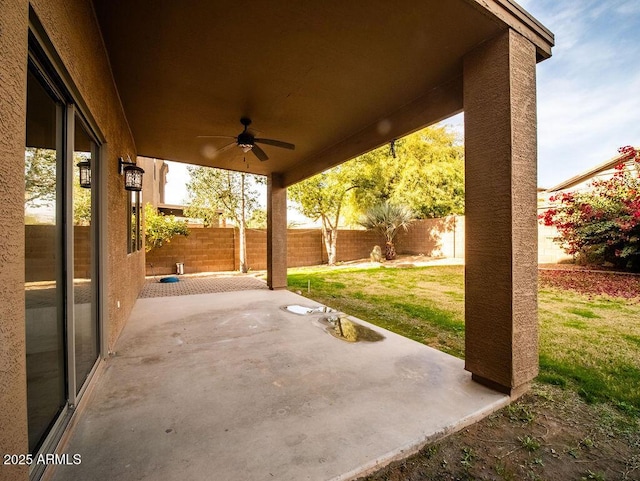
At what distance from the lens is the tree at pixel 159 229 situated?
8.82 metres

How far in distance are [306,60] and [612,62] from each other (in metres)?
12.0

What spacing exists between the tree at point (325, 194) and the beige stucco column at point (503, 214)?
9787 mm

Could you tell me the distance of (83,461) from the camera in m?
1.58

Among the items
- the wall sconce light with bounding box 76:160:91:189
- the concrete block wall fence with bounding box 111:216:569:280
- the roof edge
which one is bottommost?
the concrete block wall fence with bounding box 111:216:569:280

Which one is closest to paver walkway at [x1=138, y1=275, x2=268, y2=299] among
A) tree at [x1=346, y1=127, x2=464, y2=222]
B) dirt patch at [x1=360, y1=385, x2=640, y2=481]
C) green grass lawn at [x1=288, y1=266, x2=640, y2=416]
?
green grass lawn at [x1=288, y1=266, x2=640, y2=416]

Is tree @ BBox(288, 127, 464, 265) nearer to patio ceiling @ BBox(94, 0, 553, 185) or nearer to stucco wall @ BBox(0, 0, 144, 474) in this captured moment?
patio ceiling @ BBox(94, 0, 553, 185)

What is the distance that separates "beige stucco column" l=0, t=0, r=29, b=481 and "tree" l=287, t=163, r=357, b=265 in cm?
1101

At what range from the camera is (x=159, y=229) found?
9.08 m

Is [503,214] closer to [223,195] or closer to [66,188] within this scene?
[66,188]

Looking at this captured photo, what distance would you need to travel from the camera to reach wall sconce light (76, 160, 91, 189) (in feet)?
7.50

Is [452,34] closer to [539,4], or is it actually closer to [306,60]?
[306,60]

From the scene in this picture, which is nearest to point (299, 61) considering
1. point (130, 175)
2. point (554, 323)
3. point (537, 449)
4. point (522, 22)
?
point (522, 22)

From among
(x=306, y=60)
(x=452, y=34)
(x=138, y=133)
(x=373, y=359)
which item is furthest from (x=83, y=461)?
(x=138, y=133)

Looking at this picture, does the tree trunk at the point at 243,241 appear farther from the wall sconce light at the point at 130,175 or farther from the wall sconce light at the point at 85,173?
the wall sconce light at the point at 85,173
